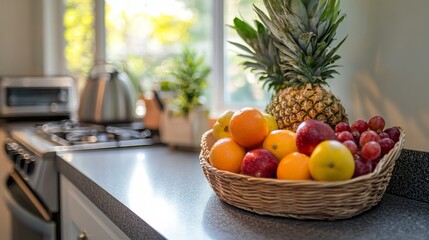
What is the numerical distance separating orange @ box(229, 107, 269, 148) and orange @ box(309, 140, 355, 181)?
0.18 meters

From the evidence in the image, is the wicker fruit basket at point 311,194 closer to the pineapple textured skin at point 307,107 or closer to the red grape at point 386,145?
the red grape at point 386,145

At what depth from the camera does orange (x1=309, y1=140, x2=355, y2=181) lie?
0.74 meters

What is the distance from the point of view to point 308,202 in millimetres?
783

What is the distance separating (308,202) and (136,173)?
637mm

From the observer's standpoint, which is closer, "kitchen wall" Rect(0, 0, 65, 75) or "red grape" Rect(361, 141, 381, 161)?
"red grape" Rect(361, 141, 381, 161)

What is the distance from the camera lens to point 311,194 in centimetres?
77

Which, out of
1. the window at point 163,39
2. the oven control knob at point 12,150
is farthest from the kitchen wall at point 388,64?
the oven control knob at point 12,150

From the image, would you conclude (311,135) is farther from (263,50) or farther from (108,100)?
(108,100)

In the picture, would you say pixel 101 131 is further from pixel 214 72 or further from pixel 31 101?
pixel 31 101

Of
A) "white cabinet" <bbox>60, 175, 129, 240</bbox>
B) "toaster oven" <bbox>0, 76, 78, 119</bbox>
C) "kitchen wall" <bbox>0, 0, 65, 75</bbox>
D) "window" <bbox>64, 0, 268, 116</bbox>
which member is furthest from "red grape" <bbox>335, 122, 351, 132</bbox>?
"kitchen wall" <bbox>0, 0, 65, 75</bbox>

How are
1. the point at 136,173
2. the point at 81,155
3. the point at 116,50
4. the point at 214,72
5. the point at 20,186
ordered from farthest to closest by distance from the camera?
1. the point at 116,50
2. the point at 214,72
3. the point at 20,186
4. the point at 81,155
5. the point at 136,173

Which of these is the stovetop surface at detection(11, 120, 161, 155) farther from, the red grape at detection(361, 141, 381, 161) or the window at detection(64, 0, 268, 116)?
the red grape at detection(361, 141, 381, 161)

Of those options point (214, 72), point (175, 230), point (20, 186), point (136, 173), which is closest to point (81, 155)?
point (136, 173)

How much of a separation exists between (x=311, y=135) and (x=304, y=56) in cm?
28
